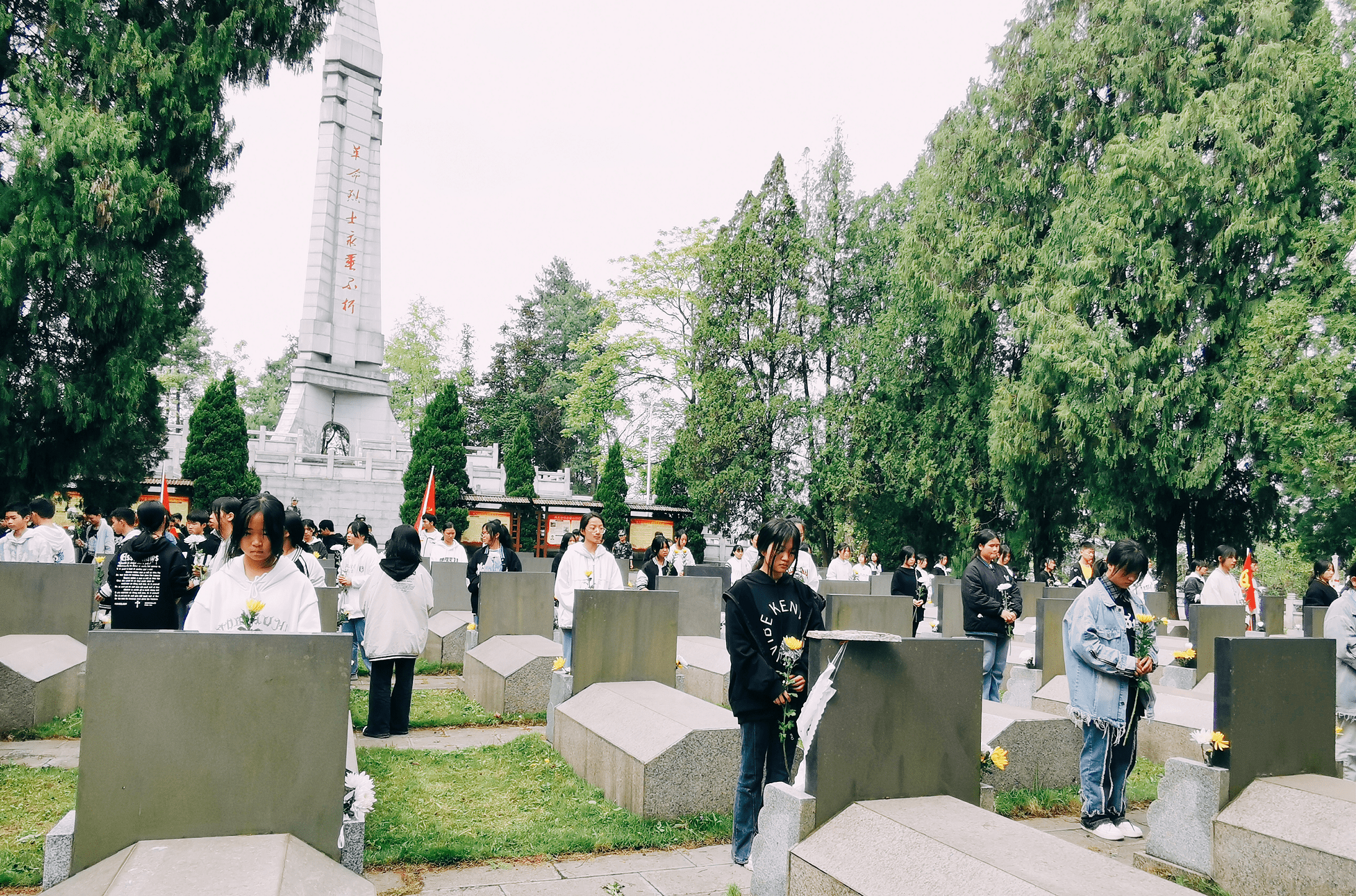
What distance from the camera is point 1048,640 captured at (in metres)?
11.2

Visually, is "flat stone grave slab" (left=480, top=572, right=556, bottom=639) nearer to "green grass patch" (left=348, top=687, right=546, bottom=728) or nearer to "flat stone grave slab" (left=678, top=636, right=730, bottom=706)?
Answer: "green grass patch" (left=348, top=687, right=546, bottom=728)

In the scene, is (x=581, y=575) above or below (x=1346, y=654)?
above

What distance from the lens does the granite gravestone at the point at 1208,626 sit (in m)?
10.9

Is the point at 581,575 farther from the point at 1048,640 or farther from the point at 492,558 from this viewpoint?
the point at 1048,640

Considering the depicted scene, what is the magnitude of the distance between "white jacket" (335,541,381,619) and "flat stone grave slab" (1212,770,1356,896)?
8129mm

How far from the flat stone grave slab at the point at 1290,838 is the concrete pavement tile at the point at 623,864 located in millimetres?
3152

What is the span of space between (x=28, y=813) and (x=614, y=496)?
34520 mm

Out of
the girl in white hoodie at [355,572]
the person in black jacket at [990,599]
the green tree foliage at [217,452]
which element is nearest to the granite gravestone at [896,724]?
the person in black jacket at [990,599]

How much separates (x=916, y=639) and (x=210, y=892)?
3.39 metres

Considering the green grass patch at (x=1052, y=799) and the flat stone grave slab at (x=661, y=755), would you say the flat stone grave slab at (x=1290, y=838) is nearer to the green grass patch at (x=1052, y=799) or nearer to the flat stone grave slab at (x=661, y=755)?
the green grass patch at (x=1052, y=799)

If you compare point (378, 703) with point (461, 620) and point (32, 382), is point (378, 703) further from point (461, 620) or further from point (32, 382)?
point (32, 382)

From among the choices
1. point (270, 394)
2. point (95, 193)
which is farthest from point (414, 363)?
point (95, 193)

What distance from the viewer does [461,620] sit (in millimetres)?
14211

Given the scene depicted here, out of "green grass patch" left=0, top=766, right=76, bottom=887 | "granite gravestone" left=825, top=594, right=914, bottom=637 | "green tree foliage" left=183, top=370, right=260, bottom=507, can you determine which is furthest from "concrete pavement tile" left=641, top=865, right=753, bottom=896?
"green tree foliage" left=183, top=370, right=260, bottom=507
